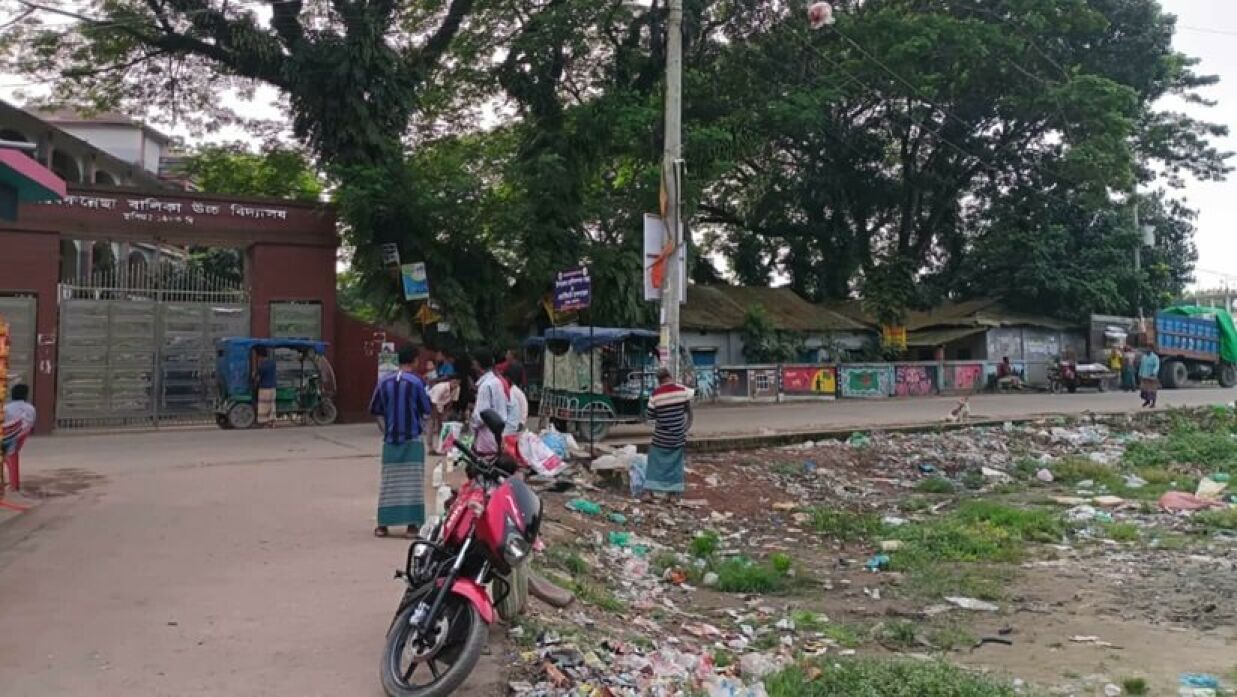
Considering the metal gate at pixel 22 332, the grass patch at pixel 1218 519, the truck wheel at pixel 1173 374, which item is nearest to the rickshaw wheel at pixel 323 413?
the metal gate at pixel 22 332

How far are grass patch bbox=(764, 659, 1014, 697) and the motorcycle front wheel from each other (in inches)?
65.0

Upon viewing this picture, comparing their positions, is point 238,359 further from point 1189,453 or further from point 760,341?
point 1189,453

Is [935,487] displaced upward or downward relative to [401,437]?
downward

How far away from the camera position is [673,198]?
552 inches

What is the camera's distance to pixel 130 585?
21.0ft

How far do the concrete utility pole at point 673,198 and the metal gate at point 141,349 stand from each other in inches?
440

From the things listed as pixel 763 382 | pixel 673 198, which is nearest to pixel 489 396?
pixel 673 198

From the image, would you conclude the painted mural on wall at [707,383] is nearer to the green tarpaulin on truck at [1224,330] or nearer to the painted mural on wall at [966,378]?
the painted mural on wall at [966,378]

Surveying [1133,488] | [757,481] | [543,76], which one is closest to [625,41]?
[543,76]

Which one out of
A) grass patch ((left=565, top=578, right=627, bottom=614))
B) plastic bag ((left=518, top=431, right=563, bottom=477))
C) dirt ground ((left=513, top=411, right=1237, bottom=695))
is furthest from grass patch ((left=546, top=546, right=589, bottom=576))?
plastic bag ((left=518, top=431, right=563, bottom=477))

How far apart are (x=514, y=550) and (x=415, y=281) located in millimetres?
17365

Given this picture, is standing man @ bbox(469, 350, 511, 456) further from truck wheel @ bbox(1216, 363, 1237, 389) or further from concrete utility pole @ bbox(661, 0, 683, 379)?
truck wheel @ bbox(1216, 363, 1237, 389)

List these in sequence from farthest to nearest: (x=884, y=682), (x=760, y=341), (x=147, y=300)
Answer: (x=760, y=341) < (x=147, y=300) < (x=884, y=682)

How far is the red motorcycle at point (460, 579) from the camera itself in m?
4.29
